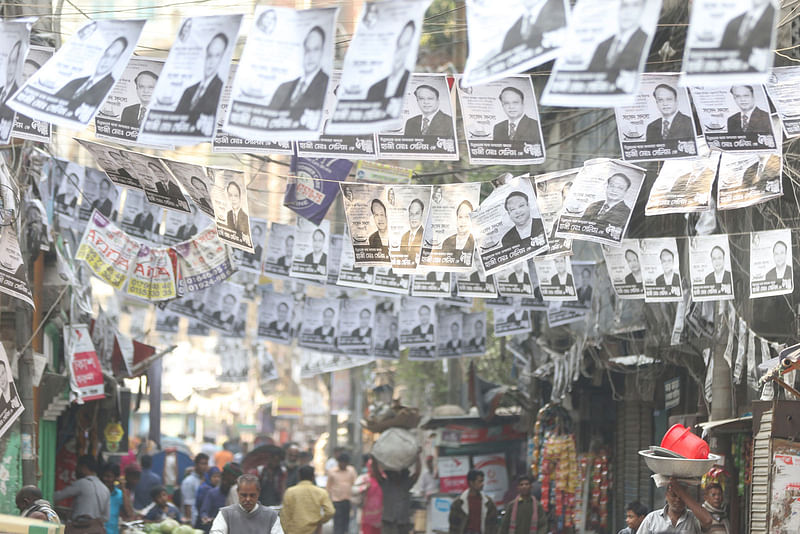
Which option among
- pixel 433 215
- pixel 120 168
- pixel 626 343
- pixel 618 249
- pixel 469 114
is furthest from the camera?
pixel 626 343

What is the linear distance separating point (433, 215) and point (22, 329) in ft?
15.3

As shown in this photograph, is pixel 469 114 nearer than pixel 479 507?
Yes

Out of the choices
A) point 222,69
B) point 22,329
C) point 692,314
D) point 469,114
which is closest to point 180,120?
point 222,69

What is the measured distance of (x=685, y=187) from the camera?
33.3ft

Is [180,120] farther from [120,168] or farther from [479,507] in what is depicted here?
[479,507]

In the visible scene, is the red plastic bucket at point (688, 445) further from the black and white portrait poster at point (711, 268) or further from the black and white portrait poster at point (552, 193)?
the black and white portrait poster at point (711, 268)

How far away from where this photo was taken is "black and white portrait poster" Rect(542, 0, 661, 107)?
600 cm

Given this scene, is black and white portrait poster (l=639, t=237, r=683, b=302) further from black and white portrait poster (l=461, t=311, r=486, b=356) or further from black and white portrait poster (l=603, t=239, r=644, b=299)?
black and white portrait poster (l=461, t=311, r=486, b=356)

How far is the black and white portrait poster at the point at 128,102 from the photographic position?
8.98m

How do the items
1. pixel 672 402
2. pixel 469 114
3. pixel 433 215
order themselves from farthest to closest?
pixel 672 402 < pixel 433 215 < pixel 469 114

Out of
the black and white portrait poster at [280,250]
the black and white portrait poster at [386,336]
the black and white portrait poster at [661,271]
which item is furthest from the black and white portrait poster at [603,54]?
the black and white portrait poster at [386,336]

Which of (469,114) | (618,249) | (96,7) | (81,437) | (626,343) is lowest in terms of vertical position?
(81,437)

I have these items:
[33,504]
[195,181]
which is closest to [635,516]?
[195,181]

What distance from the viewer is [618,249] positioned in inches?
488
